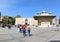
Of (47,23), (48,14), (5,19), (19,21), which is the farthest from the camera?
(5,19)

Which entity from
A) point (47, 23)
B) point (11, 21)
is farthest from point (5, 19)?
point (47, 23)

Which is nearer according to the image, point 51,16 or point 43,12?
point 51,16

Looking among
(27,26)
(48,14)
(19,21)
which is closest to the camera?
(27,26)

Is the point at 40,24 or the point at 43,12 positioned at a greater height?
the point at 43,12

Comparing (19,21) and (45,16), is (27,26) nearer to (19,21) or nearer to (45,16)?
(45,16)

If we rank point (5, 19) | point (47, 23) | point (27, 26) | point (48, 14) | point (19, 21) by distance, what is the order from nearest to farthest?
point (27, 26), point (47, 23), point (48, 14), point (19, 21), point (5, 19)

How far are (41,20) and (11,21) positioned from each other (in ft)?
210

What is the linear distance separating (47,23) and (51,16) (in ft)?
16.0

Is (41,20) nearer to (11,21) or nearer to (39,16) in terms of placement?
(39,16)

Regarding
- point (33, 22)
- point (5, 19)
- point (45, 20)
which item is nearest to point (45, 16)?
point (45, 20)

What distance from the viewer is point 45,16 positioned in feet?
285

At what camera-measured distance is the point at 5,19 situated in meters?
143

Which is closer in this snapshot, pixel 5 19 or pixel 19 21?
pixel 19 21

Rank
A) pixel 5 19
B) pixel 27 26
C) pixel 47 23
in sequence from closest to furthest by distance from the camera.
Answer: pixel 27 26, pixel 47 23, pixel 5 19
